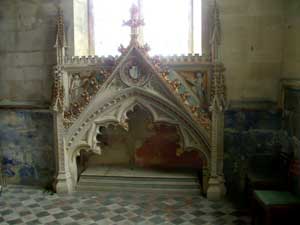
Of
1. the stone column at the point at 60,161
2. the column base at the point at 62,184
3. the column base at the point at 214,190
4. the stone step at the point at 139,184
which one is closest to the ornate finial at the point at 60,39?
the stone column at the point at 60,161

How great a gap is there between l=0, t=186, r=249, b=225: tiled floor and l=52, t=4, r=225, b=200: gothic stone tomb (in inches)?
12.0

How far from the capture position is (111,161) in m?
4.96

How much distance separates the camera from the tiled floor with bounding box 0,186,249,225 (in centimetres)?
374

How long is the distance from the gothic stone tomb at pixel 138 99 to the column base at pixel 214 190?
12mm

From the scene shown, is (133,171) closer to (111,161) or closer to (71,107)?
(111,161)

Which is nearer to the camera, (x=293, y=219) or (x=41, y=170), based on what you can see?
(x=293, y=219)

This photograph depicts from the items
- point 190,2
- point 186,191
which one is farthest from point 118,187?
point 190,2

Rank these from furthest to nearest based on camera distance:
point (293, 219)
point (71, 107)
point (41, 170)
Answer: point (41, 170)
point (71, 107)
point (293, 219)

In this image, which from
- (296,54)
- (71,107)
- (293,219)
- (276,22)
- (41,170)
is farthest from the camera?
(41,170)

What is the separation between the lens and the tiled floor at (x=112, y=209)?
A: 3742 mm

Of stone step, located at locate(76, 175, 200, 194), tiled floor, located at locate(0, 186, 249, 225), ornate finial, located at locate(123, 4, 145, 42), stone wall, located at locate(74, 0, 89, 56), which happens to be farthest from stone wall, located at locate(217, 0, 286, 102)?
stone wall, located at locate(74, 0, 89, 56)

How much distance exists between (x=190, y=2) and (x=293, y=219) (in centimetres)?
299

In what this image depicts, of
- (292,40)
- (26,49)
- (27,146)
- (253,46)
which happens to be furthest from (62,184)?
(292,40)

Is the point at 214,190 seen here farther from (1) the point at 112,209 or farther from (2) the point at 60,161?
(2) the point at 60,161
